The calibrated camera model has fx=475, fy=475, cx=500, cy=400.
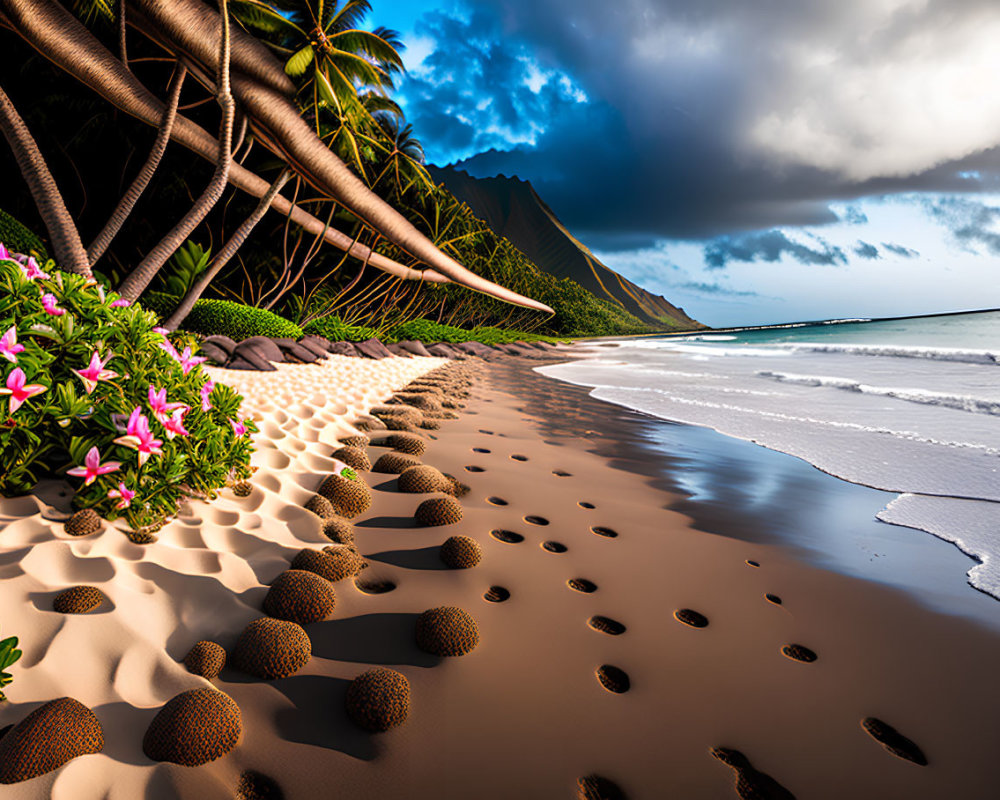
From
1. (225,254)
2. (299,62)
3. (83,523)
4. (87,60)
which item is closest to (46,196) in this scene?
(87,60)

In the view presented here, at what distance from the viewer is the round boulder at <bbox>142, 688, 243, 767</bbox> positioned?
1110mm

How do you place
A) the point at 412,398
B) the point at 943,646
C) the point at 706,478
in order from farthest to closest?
the point at 412,398 < the point at 706,478 < the point at 943,646

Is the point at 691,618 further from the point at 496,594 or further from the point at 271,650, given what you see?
the point at 271,650

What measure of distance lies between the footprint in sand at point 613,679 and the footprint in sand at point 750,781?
277mm

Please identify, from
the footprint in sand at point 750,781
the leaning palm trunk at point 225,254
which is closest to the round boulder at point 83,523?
the footprint in sand at point 750,781

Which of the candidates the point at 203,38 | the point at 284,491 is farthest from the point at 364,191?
the point at 284,491

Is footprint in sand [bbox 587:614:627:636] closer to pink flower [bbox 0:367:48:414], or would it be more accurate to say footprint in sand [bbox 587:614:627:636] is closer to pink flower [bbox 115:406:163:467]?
pink flower [bbox 115:406:163:467]

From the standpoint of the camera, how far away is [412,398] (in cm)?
Answer: 545

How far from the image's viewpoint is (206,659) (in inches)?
55.3

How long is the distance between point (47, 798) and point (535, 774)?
3.37 feet

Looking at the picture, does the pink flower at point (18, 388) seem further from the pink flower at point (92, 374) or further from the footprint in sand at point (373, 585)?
the footprint in sand at point (373, 585)

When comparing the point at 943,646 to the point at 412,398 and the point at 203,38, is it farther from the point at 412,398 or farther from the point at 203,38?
the point at 203,38

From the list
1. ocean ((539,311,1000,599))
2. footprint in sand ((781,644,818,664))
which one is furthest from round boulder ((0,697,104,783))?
ocean ((539,311,1000,599))

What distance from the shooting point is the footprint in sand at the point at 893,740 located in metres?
1.30
